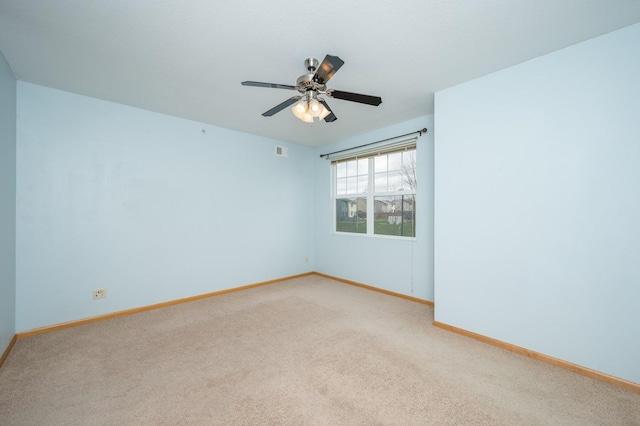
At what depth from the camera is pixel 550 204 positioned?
211 cm

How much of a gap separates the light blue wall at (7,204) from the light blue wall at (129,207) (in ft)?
0.36

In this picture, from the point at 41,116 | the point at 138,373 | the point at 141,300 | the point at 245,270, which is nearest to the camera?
the point at 138,373

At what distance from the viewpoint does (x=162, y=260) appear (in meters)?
3.37

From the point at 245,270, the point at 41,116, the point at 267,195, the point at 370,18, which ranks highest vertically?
the point at 370,18

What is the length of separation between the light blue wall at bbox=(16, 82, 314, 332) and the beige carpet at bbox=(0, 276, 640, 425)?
533 millimetres

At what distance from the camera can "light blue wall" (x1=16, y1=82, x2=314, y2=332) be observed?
2.62 meters

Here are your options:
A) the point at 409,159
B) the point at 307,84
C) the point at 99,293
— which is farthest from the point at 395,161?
the point at 99,293

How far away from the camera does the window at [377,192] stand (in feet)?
12.3

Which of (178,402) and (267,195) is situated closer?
(178,402)

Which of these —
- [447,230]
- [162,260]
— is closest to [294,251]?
[162,260]

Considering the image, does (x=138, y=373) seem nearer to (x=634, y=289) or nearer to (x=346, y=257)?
(x=346, y=257)

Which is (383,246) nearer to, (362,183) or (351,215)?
(351,215)

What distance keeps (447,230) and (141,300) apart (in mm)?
3793

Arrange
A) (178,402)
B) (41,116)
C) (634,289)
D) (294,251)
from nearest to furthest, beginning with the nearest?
(178,402) < (634,289) < (41,116) < (294,251)
